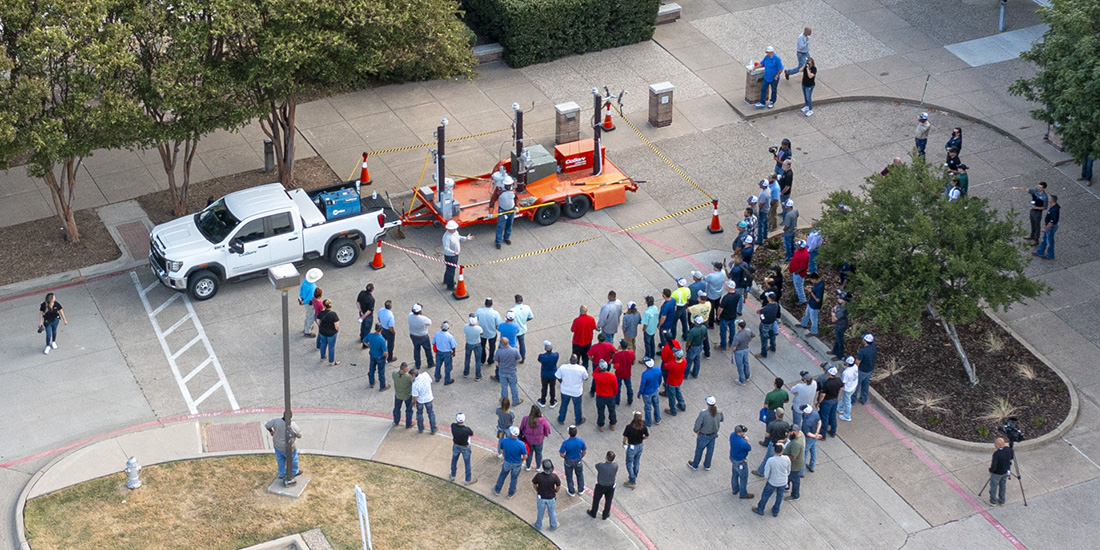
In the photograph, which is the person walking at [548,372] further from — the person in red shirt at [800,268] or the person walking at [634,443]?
the person in red shirt at [800,268]

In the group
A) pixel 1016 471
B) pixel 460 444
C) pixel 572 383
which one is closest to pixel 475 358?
pixel 572 383

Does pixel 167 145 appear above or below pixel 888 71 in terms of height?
above

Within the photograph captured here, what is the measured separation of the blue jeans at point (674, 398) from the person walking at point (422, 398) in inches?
156

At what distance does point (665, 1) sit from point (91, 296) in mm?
18652

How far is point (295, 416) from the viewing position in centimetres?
2167

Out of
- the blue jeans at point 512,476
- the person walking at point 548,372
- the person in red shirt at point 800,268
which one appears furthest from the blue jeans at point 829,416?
the blue jeans at point 512,476

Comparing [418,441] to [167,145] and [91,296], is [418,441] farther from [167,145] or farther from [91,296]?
[167,145]

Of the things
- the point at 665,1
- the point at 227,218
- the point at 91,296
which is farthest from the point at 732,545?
the point at 665,1

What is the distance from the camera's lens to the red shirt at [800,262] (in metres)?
24.3

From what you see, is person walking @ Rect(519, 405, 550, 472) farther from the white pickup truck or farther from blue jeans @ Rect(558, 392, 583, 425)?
the white pickup truck

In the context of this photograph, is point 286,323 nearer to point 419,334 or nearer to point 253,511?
point 253,511

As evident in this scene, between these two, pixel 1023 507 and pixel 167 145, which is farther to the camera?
pixel 167 145

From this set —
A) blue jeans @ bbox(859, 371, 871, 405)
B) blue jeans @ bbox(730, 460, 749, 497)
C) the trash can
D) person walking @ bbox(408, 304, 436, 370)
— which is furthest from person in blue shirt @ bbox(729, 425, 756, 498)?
the trash can

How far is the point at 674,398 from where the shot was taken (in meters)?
21.8
